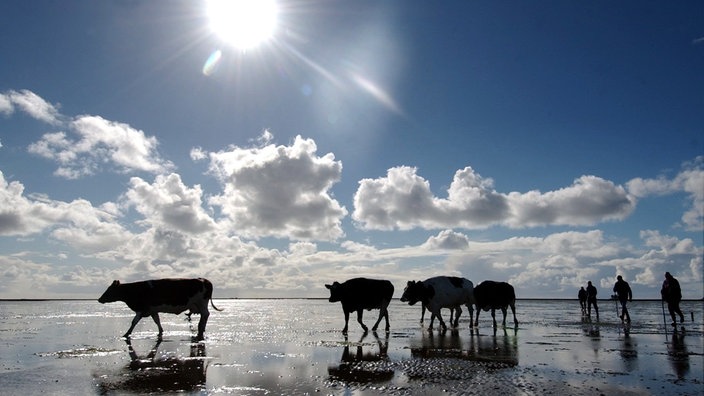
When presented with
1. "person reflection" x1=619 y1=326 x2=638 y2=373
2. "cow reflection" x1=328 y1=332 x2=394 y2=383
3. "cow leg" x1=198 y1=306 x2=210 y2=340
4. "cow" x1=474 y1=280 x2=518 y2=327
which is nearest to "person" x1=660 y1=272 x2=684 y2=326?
"person reflection" x1=619 y1=326 x2=638 y2=373

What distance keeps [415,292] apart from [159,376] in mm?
13805

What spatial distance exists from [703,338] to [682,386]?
10.6 meters

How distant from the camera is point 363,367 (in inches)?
418

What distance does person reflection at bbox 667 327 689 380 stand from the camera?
9758mm

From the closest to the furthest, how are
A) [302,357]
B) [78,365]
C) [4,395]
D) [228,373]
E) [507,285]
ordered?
[4,395] → [228,373] → [78,365] → [302,357] → [507,285]

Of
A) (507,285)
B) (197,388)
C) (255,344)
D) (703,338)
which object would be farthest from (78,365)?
(703,338)

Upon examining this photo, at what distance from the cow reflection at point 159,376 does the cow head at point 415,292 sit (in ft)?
36.4

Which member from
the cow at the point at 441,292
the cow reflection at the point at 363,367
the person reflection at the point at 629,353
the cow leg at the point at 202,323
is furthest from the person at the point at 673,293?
the cow leg at the point at 202,323

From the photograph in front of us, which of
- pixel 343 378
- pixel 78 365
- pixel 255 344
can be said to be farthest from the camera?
pixel 255 344

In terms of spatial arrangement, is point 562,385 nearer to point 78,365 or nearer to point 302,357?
point 302,357

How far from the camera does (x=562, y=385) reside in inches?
330

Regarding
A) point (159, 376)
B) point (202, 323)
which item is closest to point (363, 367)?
point (159, 376)

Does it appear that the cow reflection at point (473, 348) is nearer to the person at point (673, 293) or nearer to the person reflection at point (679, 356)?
the person reflection at point (679, 356)

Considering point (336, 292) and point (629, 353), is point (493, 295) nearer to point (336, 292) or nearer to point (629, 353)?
point (336, 292)
